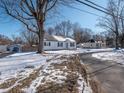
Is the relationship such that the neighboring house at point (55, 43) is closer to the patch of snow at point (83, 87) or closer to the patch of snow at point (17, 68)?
the patch of snow at point (17, 68)

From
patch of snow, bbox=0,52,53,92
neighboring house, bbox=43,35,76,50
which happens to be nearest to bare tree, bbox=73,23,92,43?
neighboring house, bbox=43,35,76,50

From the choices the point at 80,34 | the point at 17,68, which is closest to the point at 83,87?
the point at 17,68

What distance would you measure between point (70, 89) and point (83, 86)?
30.8 inches

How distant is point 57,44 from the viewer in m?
51.0

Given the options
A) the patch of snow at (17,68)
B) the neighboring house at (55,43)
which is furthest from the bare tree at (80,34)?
the patch of snow at (17,68)

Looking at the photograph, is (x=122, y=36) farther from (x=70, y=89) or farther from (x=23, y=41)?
(x=70, y=89)

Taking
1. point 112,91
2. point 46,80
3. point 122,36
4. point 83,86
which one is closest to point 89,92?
point 83,86

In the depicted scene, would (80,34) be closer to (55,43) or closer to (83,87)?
(55,43)

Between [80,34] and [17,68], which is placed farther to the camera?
[80,34]

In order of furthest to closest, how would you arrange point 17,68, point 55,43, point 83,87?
1. point 55,43
2. point 17,68
3. point 83,87

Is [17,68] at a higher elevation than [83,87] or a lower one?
higher

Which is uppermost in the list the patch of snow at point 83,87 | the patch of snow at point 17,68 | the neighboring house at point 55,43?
the neighboring house at point 55,43

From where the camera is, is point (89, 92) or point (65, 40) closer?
point (89, 92)

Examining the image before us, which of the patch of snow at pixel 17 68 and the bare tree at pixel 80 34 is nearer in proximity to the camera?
the patch of snow at pixel 17 68
